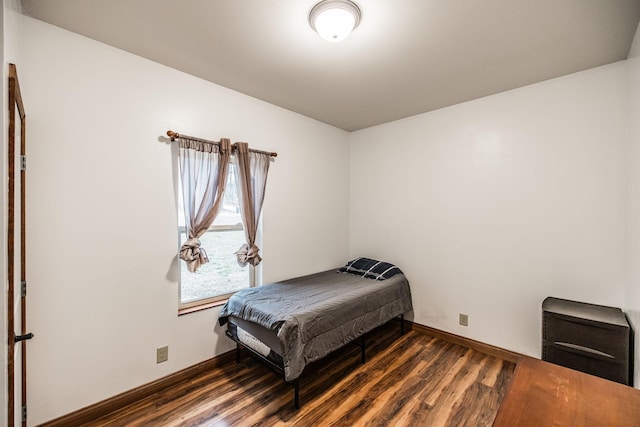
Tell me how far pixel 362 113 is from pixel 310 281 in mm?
2051

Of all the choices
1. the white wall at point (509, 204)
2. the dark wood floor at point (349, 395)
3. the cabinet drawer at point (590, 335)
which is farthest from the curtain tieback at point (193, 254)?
the cabinet drawer at point (590, 335)

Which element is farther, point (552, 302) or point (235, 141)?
point (235, 141)

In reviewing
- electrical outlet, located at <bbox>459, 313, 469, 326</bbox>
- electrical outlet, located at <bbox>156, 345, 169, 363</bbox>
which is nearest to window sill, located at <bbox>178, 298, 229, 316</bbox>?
electrical outlet, located at <bbox>156, 345, 169, 363</bbox>

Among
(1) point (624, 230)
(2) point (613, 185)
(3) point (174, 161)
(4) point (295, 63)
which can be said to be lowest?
(1) point (624, 230)

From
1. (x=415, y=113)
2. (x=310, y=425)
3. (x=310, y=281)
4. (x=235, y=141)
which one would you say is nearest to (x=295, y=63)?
(x=235, y=141)

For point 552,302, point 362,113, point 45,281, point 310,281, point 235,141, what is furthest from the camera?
point 362,113

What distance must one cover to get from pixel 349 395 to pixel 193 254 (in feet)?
5.50

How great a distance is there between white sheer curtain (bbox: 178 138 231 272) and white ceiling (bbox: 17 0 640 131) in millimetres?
650

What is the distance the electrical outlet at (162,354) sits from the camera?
2.16m

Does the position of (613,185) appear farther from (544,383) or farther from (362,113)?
(362,113)

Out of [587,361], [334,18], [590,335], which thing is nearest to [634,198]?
[590,335]

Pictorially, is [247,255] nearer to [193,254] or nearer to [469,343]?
[193,254]

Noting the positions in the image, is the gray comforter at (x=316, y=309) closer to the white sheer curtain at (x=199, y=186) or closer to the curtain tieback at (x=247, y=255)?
the curtain tieback at (x=247, y=255)

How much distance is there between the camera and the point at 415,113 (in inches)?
128
